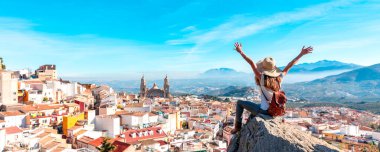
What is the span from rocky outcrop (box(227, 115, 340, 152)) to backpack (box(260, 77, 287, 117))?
124 mm

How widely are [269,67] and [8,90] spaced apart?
131ft

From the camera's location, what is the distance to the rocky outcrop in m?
5.21

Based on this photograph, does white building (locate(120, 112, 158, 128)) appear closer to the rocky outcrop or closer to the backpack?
the rocky outcrop

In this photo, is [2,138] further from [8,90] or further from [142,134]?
[8,90]

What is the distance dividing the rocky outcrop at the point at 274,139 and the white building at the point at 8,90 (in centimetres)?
3893

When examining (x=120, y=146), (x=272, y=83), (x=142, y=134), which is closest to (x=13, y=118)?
(x=142, y=134)

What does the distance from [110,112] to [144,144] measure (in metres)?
10.2

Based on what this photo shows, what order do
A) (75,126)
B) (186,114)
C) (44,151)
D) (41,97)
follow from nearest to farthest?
(44,151)
(75,126)
(41,97)
(186,114)

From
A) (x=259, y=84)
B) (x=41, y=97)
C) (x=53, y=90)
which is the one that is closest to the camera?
(x=259, y=84)

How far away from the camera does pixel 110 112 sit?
1441 inches

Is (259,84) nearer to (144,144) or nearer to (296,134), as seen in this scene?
(296,134)

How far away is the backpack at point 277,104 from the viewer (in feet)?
19.1

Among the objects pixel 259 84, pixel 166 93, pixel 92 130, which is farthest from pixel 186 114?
pixel 259 84

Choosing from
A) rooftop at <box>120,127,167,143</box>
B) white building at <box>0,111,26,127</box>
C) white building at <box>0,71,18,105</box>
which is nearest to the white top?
rooftop at <box>120,127,167,143</box>
